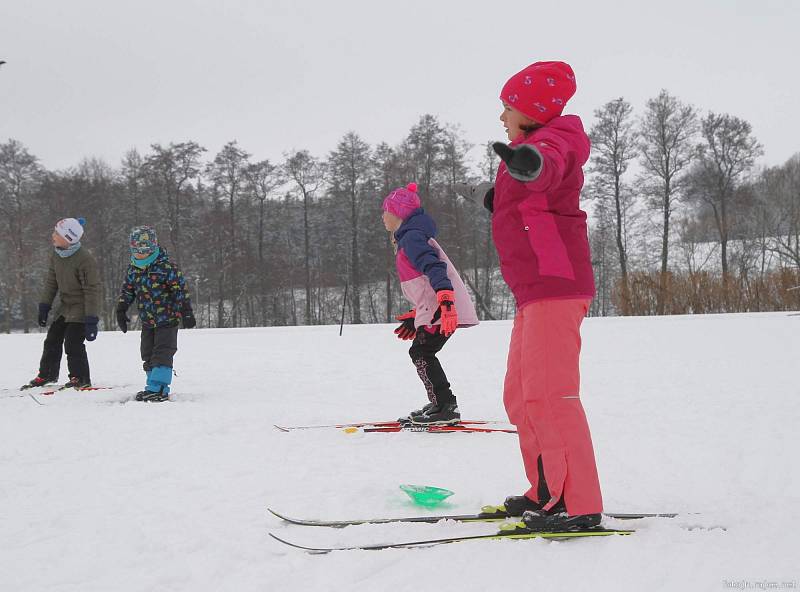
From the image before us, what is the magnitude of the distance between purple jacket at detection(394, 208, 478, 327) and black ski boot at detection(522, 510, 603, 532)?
2231 millimetres

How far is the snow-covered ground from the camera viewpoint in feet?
6.52

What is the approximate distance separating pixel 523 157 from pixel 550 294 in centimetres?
61

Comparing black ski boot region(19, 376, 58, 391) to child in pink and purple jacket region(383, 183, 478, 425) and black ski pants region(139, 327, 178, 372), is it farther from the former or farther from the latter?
child in pink and purple jacket region(383, 183, 478, 425)

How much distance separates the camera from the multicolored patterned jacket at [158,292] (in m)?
5.79

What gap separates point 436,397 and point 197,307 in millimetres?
36078

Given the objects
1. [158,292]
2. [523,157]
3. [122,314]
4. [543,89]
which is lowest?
[122,314]

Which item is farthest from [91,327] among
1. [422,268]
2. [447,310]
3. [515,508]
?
[515,508]

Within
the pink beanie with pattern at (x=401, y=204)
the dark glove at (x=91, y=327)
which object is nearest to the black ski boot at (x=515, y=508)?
the pink beanie with pattern at (x=401, y=204)

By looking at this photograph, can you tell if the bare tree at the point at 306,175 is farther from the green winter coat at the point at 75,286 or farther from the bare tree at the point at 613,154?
the green winter coat at the point at 75,286

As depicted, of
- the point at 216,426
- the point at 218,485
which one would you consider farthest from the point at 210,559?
the point at 216,426

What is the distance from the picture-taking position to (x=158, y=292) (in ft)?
19.1

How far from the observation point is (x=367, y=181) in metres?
35.9

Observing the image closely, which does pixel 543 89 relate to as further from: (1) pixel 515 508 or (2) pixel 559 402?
(1) pixel 515 508

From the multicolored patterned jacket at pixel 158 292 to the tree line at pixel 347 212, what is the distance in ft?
90.0
